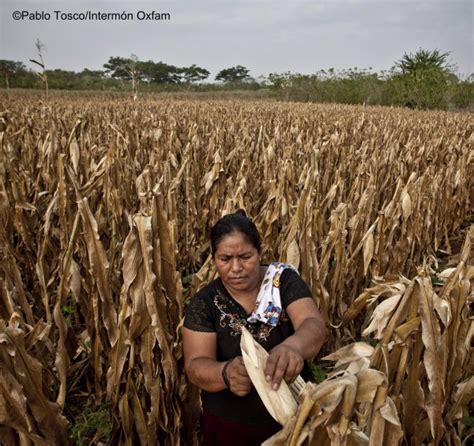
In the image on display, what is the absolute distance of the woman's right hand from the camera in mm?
1386

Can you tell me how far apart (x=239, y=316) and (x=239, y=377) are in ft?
1.22

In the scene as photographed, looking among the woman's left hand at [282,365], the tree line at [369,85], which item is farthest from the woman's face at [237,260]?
the tree line at [369,85]

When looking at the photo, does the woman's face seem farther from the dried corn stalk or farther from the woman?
the dried corn stalk

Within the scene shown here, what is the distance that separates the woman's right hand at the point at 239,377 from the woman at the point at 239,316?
0.21 metres

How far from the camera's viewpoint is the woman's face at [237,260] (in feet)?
5.59

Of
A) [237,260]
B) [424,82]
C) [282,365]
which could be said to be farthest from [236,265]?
[424,82]

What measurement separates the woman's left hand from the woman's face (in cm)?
39

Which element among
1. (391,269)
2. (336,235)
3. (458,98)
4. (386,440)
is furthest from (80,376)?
(458,98)

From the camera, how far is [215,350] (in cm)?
171

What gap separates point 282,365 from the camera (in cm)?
124

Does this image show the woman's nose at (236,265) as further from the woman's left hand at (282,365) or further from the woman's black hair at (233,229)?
the woman's left hand at (282,365)

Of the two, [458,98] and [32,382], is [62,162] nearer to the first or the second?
[32,382]

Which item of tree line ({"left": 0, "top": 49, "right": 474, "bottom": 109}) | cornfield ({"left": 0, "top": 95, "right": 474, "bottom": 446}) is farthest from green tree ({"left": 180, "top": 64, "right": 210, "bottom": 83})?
cornfield ({"left": 0, "top": 95, "right": 474, "bottom": 446})

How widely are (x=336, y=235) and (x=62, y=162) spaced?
147 cm
